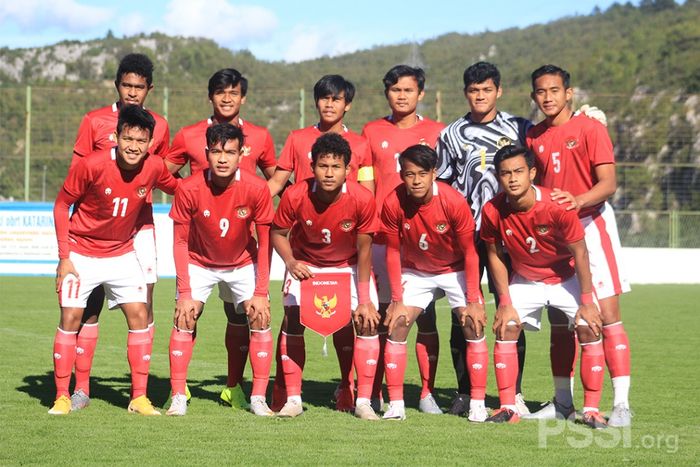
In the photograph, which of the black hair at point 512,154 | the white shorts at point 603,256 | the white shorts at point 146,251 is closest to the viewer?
the black hair at point 512,154

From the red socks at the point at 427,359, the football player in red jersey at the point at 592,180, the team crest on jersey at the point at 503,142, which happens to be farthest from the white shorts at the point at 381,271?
the football player in red jersey at the point at 592,180

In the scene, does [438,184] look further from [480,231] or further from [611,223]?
[611,223]

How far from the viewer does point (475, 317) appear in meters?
6.60

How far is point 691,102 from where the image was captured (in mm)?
31281

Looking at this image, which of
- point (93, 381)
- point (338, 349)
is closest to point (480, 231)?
point (338, 349)

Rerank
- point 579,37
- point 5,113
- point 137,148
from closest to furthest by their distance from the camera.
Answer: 1. point 137,148
2. point 5,113
3. point 579,37

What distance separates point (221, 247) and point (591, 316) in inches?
94.0

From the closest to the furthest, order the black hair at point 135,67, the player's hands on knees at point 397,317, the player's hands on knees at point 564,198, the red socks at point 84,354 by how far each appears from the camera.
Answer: the player's hands on knees at point 564,198 → the player's hands on knees at point 397,317 → the red socks at point 84,354 → the black hair at point 135,67

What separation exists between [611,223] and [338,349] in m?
2.04

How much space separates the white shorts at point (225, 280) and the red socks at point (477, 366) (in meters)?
1.48

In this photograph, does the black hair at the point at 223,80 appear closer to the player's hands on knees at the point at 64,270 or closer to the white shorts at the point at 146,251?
the white shorts at the point at 146,251

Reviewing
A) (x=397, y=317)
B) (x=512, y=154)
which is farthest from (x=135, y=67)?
(x=512, y=154)

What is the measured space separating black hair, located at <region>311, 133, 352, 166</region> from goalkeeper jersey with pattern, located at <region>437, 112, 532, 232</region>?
93cm

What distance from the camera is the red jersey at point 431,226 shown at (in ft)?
21.5
